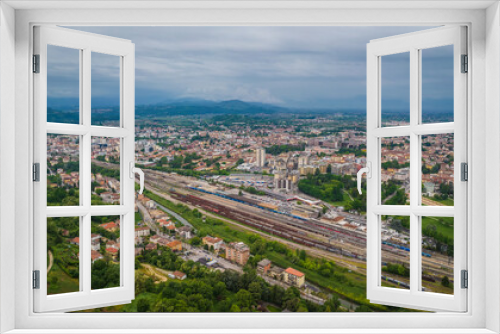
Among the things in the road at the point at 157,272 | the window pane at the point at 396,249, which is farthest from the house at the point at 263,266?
the window pane at the point at 396,249

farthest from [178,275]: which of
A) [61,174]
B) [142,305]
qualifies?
[61,174]

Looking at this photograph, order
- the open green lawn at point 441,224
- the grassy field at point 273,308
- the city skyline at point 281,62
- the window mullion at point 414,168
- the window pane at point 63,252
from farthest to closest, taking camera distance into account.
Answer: the city skyline at point 281,62 < the grassy field at point 273,308 < the open green lawn at point 441,224 < the window pane at point 63,252 < the window mullion at point 414,168

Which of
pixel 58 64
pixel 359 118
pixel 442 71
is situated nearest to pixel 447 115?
pixel 442 71

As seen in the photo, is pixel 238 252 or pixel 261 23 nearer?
pixel 261 23

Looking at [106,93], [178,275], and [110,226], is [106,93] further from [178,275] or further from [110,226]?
[178,275]

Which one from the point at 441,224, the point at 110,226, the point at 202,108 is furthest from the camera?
the point at 202,108

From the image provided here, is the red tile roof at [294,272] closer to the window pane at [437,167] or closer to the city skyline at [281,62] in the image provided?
the window pane at [437,167]
